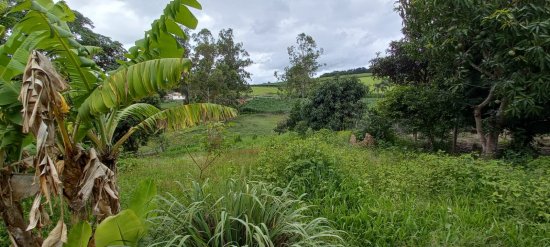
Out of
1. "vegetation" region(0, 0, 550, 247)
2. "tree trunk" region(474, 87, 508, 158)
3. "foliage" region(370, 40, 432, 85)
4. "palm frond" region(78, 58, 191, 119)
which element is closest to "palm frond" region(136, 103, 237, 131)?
"vegetation" region(0, 0, 550, 247)

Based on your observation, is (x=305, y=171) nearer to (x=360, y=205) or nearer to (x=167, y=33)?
(x=360, y=205)

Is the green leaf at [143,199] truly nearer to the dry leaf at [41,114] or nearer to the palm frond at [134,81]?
the dry leaf at [41,114]

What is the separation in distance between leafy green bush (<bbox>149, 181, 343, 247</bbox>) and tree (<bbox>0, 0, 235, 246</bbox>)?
0.64m

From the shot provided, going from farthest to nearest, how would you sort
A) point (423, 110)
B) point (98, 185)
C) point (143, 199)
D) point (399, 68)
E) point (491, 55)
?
1. point (399, 68)
2. point (423, 110)
3. point (491, 55)
4. point (143, 199)
5. point (98, 185)

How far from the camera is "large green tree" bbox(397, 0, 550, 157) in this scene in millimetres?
6418

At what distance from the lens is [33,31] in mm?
2816

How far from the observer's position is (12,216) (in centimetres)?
296

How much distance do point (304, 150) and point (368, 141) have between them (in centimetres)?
664

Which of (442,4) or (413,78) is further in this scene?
(413,78)

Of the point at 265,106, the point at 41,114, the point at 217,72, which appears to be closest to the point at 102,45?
the point at 217,72

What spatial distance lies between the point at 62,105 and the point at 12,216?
132 cm

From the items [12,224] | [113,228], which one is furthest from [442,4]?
[12,224]

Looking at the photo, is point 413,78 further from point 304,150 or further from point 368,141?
point 304,150

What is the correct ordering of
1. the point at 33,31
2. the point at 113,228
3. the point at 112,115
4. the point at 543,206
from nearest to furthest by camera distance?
the point at 113,228 → the point at 33,31 → the point at 112,115 → the point at 543,206
